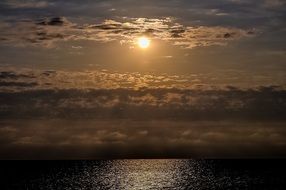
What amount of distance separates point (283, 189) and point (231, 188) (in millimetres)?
17569

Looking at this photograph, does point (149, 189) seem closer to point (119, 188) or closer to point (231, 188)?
point (119, 188)

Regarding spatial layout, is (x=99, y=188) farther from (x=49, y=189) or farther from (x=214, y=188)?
(x=214, y=188)

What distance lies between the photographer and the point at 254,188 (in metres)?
146

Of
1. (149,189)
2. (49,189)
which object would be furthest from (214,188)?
(49,189)

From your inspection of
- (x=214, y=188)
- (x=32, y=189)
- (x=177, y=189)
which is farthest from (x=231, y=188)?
(x=32, y=189)

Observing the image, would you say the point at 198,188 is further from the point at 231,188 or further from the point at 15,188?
the point at 15,188

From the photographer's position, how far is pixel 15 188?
152 meters

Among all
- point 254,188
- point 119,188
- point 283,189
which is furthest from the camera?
point 119,188

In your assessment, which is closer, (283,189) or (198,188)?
(283,189)

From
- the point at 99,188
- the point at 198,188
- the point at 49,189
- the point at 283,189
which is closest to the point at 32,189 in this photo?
the point at 49,189

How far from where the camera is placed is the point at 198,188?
15150 cm

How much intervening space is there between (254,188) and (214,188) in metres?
11.2

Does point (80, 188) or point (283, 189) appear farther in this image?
point (80, 188)

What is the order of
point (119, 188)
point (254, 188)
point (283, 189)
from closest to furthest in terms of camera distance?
point (283, 189), point (254, 188), point (119, 188)
